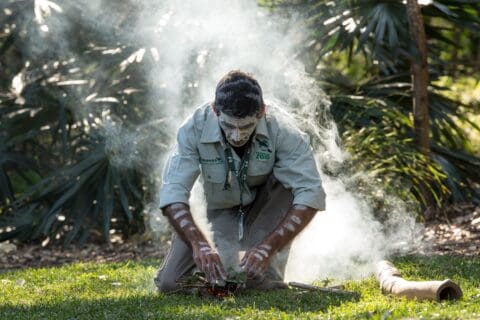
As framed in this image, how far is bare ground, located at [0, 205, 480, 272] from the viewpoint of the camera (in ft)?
Answer: 22.9

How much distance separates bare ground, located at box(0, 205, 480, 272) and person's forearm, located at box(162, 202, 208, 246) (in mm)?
2420

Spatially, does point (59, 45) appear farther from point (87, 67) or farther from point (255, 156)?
point (255, 156)

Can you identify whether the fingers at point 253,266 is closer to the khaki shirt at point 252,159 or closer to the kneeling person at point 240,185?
the kneeling person at point 240,185

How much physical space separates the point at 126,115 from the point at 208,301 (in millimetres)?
3994

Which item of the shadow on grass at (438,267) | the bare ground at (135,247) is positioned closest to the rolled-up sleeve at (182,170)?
the shadow on grass at (438,267)

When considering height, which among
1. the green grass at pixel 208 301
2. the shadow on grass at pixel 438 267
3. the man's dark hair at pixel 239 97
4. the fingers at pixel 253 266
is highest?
the man's dark hair at pixel 239 97

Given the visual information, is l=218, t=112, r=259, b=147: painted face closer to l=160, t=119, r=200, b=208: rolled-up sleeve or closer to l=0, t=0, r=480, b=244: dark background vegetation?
l=160, t=119, r=200, b=208: rolled-up sleeve

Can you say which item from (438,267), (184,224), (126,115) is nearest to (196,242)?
(184,224)

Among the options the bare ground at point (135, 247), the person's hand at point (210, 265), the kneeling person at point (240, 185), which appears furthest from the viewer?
the bare ground at point (135, 247)

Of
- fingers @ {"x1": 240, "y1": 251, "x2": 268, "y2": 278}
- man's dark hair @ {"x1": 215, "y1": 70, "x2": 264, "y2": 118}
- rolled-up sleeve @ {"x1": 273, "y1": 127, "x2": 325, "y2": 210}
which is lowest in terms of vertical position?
fingers @ {"x1": 240, "y1": 251, "x2": 268, "y2": 278}

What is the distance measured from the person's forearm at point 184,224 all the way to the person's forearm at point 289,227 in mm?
319

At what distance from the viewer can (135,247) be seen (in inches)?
308

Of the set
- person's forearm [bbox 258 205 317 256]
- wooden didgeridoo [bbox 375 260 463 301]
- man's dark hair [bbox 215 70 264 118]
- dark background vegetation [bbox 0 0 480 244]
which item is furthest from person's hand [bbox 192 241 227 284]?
dark background vegetation [bbox 0 0 480 244]

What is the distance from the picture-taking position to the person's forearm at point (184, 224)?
4684 mm
